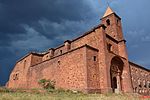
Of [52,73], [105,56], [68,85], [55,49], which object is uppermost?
[55,49]

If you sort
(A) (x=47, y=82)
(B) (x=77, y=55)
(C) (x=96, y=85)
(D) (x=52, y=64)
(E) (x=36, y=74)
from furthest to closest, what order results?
(E) (x=36, y=74), (D) (x=52, y=64), (A) (x=47, y=82), (B) (x=77, y=55), (C) (x=96, y=85)

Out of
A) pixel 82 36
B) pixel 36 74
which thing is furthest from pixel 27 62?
pixel 82 36

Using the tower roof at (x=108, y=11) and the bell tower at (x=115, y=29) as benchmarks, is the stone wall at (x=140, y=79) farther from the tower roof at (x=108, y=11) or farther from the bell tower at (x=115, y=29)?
the tower roof at (x=108, y=11)

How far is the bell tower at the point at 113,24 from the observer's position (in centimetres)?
3256

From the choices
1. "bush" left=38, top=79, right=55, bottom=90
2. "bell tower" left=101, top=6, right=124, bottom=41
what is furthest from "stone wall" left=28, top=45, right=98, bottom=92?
"bell tower" left=101, top=6, right=124, bottom=41

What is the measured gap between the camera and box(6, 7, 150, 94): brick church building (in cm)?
2405

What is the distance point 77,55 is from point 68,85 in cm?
480

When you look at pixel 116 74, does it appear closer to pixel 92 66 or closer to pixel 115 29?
pixel 92 66

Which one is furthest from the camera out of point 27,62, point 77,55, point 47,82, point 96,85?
point 27,62

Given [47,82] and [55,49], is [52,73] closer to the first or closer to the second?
[47,82]

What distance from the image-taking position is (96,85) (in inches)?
941

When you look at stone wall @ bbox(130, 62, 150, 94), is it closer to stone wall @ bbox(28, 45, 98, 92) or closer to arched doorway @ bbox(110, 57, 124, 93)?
arched doorway @ bbox(110, 57, 124, 93)

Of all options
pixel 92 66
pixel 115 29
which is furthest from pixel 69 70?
pixel 115 29

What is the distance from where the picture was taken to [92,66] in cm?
2445
